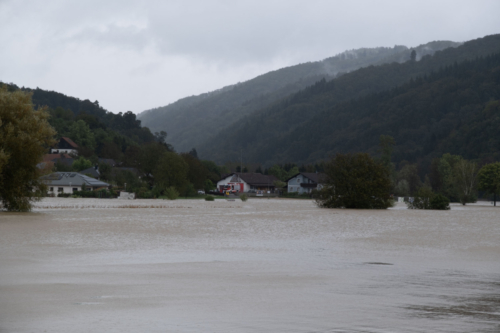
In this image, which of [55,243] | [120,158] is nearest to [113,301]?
[55,243]

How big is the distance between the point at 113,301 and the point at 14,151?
33780 millimetres

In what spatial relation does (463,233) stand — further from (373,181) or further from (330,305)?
(373,181)

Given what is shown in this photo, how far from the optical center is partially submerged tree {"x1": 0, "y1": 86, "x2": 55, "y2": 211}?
40219 millimetres

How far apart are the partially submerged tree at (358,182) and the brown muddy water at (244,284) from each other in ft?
111

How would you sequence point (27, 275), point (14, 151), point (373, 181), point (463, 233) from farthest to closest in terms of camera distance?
point (373, 181) < point (14, 151) < point (463, 233) < point (27, 275)

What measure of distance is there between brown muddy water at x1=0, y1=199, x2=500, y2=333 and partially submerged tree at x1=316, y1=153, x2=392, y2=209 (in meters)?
34.0

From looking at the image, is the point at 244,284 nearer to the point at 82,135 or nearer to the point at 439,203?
the point at 439,203

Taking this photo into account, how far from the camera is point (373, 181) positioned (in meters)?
58.7

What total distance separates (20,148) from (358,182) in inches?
1337

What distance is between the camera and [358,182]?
190 ft

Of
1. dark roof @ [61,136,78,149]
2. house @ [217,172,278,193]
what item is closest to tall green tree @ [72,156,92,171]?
dark roof @ [61,136,78,149]

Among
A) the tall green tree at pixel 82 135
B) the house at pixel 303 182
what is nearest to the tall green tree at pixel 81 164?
the tall green tree at pixel 82 135

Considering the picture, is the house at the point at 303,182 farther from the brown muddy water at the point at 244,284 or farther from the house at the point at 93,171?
the brown muddy water at the point at 244,284

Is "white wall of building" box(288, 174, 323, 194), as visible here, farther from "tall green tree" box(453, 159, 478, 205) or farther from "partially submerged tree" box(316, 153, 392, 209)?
"partially submerged tree" box(316, 153, 392, 209)
